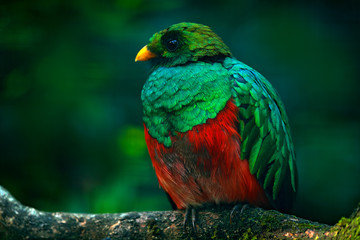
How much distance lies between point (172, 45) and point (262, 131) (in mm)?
810

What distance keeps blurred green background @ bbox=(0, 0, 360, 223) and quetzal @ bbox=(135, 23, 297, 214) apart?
4.29 feet

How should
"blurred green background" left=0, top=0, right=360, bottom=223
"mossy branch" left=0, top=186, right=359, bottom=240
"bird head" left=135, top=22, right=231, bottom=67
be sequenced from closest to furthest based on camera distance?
"mossy branch" left=0, top=186, right=359, bottom=240
"bird head" left=135, top=22, right=231, bottom=67
"blurred green background" left=0, top=0, right=360, bottom=223

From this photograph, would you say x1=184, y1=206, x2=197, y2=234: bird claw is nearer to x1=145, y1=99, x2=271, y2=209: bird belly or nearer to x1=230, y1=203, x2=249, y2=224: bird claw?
x1=145, y1=99, x2=271, y2=209: bird belly

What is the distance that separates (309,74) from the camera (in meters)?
4.68

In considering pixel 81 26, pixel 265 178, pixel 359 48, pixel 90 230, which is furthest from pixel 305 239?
pixel 81 26

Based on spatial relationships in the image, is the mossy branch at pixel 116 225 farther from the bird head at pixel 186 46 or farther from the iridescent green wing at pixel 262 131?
the bird head at pixel 186 46

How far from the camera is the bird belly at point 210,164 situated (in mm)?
2844

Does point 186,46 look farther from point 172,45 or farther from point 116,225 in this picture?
point 116,225

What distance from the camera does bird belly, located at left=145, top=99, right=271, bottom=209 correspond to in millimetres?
2844

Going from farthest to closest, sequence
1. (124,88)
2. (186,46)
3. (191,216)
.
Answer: (124,88)
(186,46)
(191,216)

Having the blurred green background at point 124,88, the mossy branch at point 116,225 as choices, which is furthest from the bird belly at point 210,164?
the blurred green background at point 124,88

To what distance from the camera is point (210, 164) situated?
2881 millimetres

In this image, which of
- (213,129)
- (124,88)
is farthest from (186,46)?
(124,88)

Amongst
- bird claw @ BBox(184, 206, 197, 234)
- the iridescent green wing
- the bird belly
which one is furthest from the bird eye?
bird claw @ BBox(184, 206, 197, 234)
